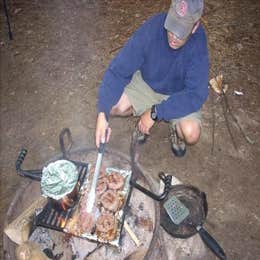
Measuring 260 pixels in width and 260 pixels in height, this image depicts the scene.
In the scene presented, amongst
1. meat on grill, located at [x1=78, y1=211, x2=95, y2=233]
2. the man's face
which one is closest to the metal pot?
meat on grill, located at [x1=78, y1=211, x2=95, y2=233]

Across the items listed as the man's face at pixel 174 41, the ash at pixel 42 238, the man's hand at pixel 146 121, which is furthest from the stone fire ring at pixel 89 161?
the man's face at pixel 174 41

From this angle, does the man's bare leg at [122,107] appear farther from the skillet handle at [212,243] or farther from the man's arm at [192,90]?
the skillet handle at [212,243]

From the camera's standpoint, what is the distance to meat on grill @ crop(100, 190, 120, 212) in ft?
9.11

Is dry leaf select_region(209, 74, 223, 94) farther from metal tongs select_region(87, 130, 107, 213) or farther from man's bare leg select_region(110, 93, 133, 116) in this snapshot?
metal tongs select_region(87, 130, 107, 213)

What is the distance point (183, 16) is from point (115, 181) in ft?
5.00

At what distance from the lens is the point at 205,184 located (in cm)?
394

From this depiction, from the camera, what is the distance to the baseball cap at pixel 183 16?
2.75 metres

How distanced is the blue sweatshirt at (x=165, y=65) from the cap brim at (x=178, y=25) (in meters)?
0.29

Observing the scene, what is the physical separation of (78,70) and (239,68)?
8.22 feet

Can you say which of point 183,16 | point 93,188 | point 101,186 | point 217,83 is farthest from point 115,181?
point 217,83

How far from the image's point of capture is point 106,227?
2.65m

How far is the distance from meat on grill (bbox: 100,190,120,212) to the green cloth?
0.39 meters

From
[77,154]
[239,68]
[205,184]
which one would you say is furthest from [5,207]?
[239,68]

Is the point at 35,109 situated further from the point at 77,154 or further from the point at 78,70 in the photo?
the point at 77,154
